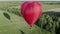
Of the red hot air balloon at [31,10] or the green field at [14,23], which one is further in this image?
the green field at [14,23]

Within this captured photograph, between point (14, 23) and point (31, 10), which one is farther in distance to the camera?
point (14, 23)

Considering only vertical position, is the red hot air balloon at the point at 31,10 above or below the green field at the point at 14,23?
above

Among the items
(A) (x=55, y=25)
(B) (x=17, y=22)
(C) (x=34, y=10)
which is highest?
(C) (x=34, y=10)

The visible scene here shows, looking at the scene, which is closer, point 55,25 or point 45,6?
point 55,25

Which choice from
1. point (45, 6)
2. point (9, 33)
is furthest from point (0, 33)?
point (45, 6)

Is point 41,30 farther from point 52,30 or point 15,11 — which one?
point 15,11

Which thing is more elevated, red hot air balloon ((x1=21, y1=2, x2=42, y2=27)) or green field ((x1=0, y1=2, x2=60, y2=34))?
red hot air balloon ((x1=21, y1=2, x2=42, y2=27))

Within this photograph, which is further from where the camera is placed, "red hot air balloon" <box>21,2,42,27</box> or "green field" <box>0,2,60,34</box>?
"green field" <box>0,2,60,34</box>

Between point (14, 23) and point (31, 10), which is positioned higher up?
point (31, 10)
